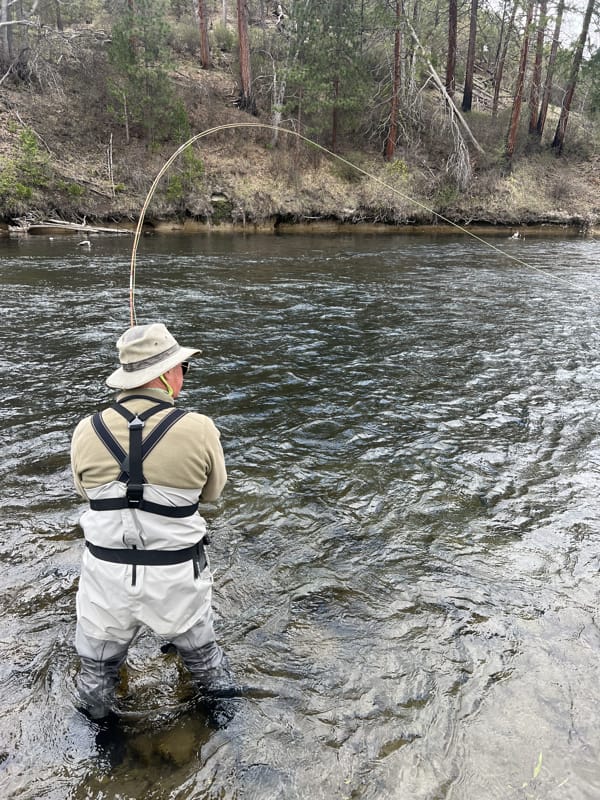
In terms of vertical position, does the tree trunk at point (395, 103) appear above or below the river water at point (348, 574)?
above

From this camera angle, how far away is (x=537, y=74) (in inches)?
1271

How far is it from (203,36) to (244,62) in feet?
18.1

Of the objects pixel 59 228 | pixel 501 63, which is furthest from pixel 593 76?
pixel 59 228

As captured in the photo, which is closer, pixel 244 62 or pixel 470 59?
pixel 244 62

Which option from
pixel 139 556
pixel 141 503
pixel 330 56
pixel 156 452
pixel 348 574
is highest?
pixel 330 56

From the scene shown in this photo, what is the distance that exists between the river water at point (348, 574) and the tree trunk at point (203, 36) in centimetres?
3026

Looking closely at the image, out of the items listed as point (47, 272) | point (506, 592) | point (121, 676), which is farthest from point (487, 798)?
point (47, 272)

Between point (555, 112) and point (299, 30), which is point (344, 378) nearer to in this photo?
point (299, 30)

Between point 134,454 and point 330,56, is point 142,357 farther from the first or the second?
point 330,56

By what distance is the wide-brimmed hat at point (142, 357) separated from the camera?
2402mm

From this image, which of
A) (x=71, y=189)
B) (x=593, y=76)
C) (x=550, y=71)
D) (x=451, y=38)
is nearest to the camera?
(x=71, y=189)

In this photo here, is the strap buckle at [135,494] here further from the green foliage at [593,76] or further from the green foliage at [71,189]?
the green foliage at [593,76]

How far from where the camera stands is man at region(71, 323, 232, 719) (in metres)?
2.28

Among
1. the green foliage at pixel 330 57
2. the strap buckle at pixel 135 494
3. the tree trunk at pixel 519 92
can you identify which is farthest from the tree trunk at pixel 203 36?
the strap buckle at pixel 135 494
